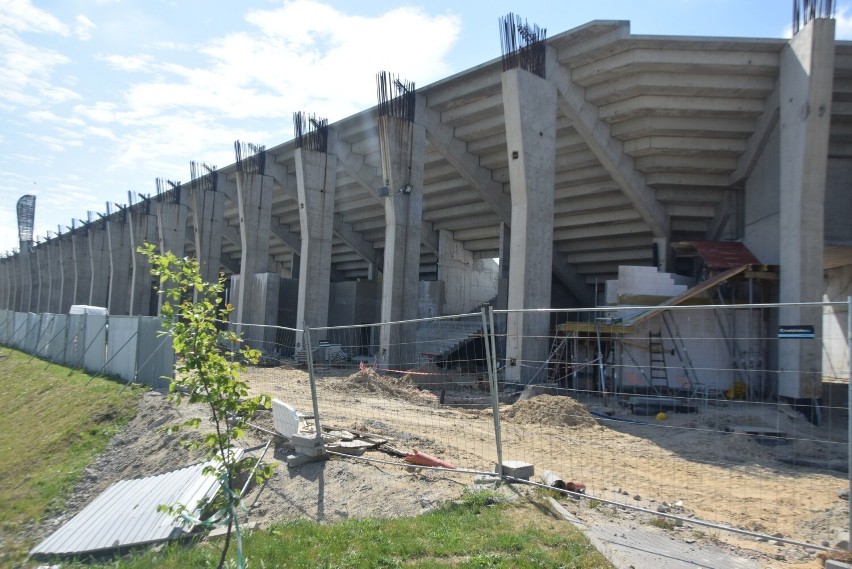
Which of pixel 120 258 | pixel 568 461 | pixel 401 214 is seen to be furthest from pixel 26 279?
pixel 568 461

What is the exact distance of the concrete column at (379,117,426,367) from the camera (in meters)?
22.8

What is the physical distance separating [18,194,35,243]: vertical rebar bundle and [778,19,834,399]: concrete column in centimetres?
7790

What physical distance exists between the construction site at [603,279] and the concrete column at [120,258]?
20.2 m

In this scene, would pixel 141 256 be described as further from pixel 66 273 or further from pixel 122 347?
pixel 122 347

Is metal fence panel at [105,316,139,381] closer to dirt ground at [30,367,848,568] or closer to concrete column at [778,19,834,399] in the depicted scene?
dirt ground at [30,367,848,568]

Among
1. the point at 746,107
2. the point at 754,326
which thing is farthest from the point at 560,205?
the point at 754,326

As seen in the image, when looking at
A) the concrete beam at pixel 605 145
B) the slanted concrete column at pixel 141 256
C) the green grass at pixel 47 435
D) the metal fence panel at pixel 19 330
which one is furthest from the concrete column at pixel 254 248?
the concrete beam at pixel 605 145

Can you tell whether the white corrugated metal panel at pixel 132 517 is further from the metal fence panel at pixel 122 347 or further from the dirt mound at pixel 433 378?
the metal fence panel at pixel 122 347

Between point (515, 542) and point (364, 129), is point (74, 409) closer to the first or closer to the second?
point (515, 542)

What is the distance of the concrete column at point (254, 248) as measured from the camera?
3114cm

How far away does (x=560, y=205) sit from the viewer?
26344mm

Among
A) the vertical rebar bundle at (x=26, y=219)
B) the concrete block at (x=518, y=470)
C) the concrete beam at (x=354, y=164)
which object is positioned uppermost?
the vertical rebar bundle at (x=26, y=219)

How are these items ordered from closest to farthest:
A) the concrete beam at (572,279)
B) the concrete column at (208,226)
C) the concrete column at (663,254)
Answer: the concrete column at (663,254)
the concrete beam at (572,279)
the concrete column at (208,226)

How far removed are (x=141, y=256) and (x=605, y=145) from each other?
3545 centimetres
